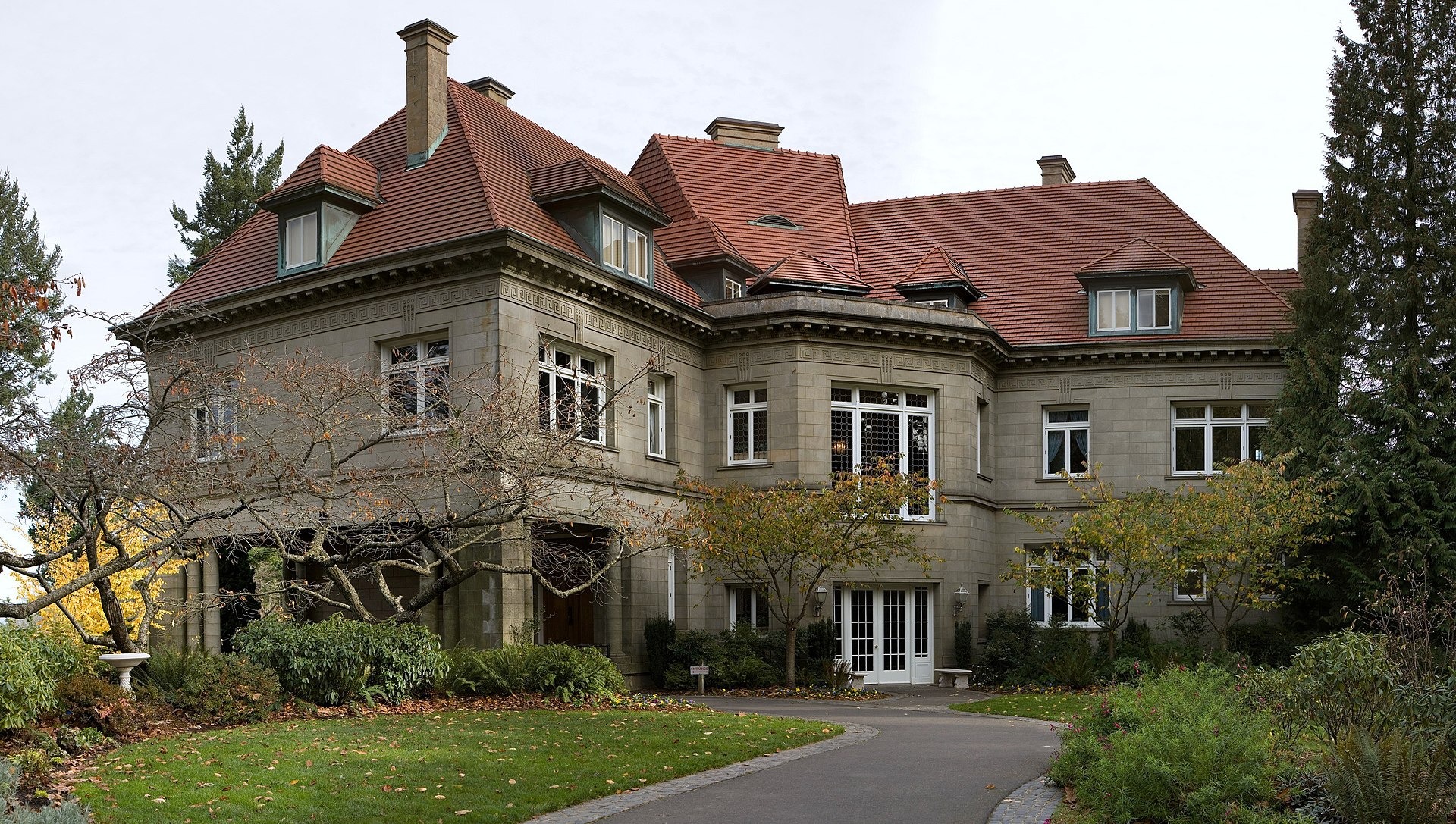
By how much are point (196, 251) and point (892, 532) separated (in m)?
33.3

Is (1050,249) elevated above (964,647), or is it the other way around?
(1050,249)

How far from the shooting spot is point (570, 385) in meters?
26.2

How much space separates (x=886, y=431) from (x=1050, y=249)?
851 centimetres

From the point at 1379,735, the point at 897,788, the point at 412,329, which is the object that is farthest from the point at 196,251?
the point at 1379,735

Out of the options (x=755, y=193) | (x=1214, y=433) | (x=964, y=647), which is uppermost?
(x=755, y=193)

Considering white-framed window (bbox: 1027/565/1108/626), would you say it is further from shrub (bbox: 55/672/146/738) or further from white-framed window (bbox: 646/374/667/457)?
shrub (bbox: 55/672/146/738)

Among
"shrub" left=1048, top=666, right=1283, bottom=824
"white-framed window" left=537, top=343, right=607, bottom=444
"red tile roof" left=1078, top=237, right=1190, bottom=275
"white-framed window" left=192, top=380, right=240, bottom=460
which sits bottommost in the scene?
"shrub" left=1048, top=666, right=1283, bottom=824

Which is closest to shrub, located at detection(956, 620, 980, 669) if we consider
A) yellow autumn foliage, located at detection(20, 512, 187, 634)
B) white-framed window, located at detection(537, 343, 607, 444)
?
white-framed window, located at detection(537, 343, 607, 444)

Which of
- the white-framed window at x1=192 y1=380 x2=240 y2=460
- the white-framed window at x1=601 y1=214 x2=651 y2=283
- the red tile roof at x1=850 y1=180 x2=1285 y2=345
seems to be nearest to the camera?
the white-framed window at x1=192 y1=380 x2=240 y2=460

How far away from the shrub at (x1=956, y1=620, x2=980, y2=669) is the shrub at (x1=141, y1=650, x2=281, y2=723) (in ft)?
57.1

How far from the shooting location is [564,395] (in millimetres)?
25266

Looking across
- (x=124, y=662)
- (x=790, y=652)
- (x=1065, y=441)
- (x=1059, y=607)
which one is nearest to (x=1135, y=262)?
(x=1065, y=441)

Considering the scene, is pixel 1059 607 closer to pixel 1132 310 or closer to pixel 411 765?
pixel 1132 310

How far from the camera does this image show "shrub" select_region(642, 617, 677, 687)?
27.9 metres
